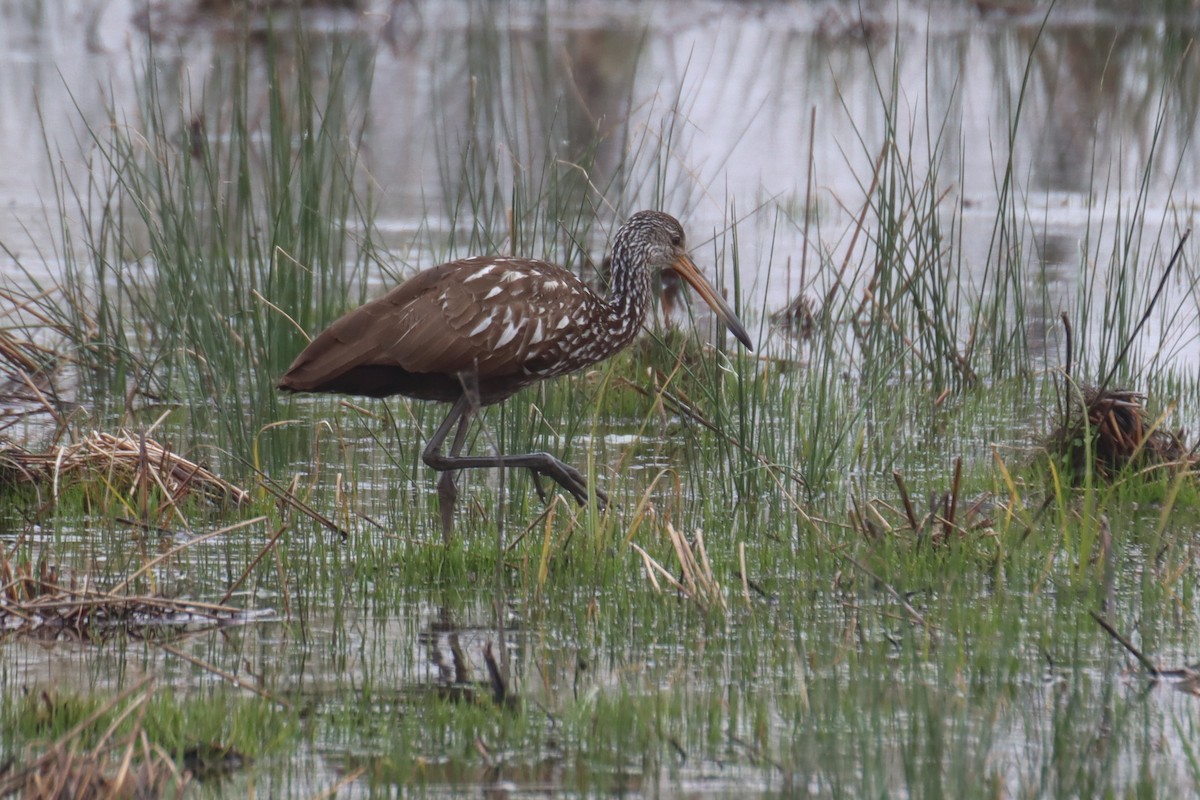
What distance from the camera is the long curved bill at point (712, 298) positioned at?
23.1 ft

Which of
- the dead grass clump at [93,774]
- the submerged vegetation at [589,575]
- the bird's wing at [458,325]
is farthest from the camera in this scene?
the bird's wing at [458,325]

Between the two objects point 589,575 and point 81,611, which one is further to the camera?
point 589,575

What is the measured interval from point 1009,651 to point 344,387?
2628 mm

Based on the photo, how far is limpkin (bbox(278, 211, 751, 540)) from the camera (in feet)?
20.2

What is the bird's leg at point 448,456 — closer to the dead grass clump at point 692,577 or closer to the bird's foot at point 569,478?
the bird's foot at point 569,478

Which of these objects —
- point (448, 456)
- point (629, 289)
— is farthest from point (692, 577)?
point (629, 289)

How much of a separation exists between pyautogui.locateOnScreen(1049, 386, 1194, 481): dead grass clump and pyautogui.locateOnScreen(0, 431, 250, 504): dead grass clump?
317 centimetres

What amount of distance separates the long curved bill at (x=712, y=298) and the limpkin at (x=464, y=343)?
501 mm

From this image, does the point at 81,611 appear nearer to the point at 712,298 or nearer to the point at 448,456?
the point at 448,456

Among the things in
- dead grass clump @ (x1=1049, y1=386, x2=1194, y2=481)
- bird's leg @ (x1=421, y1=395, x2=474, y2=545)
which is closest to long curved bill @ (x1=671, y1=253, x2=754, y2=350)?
bird's leg @ (x1=421, y1=395, x2=474, y2=545)

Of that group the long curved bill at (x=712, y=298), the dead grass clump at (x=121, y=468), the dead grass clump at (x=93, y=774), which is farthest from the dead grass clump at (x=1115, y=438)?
the dead grass clump at (x=93, y=774)

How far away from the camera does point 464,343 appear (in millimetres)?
6227

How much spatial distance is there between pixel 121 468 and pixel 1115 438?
375 centimetres

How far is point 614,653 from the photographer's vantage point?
4957mm
